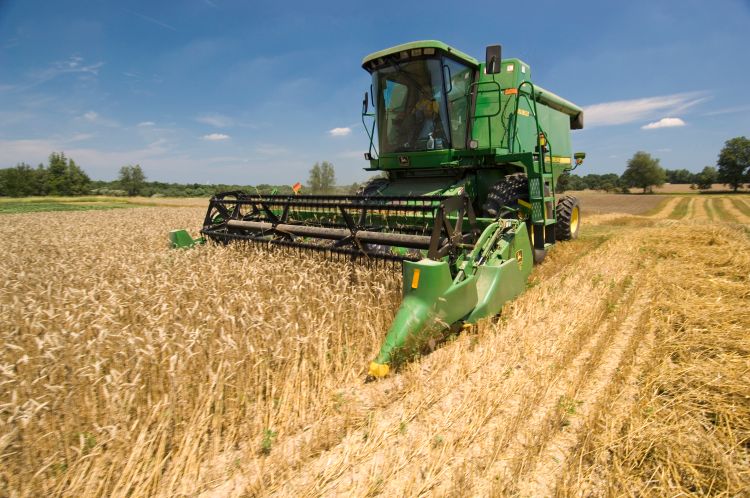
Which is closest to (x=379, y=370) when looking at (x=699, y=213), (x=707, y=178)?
(x=699, y=213)

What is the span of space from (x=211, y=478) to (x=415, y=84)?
4.83 metres

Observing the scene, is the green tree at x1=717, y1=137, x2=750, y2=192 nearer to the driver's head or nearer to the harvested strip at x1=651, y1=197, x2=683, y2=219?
the harvested strip at x1=651, y1=197, x2=683, y2=219

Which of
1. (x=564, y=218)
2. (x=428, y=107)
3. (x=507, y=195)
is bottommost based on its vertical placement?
(x=564, y=218)

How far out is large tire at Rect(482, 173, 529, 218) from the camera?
Result: 15.6ft

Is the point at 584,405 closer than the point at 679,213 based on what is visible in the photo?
Yes

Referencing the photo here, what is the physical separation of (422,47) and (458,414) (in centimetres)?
428

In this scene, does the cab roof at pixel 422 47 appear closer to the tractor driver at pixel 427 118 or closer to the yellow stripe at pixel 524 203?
the tractor driver at pixel 427 118

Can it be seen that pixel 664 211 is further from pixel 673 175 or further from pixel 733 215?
pixel 673 175

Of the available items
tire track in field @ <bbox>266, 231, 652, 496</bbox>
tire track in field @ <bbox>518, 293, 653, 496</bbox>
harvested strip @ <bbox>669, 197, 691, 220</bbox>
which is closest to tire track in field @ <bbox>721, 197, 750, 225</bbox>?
harvested strip @ <bbox>669, 197, 691, 220</bbox>

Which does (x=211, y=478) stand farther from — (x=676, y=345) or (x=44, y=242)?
(x=44, y=242)

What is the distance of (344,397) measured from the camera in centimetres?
232

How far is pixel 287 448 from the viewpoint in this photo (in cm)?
192

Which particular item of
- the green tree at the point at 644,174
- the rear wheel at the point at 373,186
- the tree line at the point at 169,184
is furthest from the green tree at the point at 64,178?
the green tree at the point at 644,174

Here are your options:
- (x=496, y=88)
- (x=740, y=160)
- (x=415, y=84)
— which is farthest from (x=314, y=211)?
(x=740, y=160)
